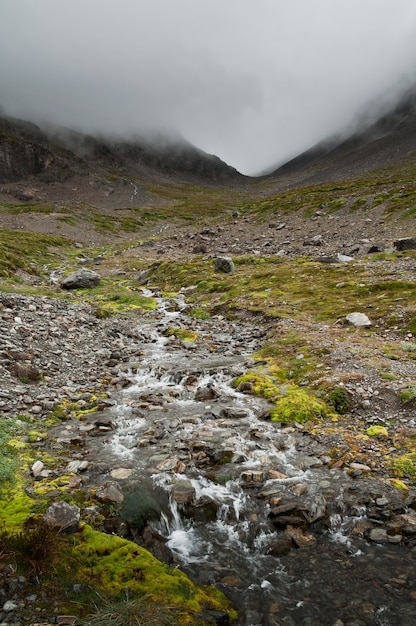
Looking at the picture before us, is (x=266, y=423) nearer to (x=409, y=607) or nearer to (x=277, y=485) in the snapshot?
(x=277, y=485)

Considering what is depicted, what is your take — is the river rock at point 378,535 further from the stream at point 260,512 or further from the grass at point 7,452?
the grass at point 7,452

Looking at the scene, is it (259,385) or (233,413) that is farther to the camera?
(259,385)

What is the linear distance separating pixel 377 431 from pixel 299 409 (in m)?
2.64

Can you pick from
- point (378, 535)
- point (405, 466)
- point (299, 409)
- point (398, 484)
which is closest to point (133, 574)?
point (378, 535)

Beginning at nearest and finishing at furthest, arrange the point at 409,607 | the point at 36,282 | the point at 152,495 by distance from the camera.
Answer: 1. the point at 409,607
2. the point at 152,495
3. the point at 36,282

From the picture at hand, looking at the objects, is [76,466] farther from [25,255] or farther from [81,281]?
[25,255]

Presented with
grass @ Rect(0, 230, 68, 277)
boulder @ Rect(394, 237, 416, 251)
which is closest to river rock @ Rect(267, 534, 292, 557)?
grass @ Rect(0, 230, 68, 277)

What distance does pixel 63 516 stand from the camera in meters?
7.85

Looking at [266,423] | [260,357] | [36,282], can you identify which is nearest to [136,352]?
[260,357]

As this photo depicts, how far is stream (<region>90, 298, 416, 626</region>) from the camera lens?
7148mm

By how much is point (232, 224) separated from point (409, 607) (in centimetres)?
8291

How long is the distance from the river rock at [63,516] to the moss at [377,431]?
8.58 m

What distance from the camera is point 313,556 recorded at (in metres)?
8.13

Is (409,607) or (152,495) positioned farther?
(152,495)
